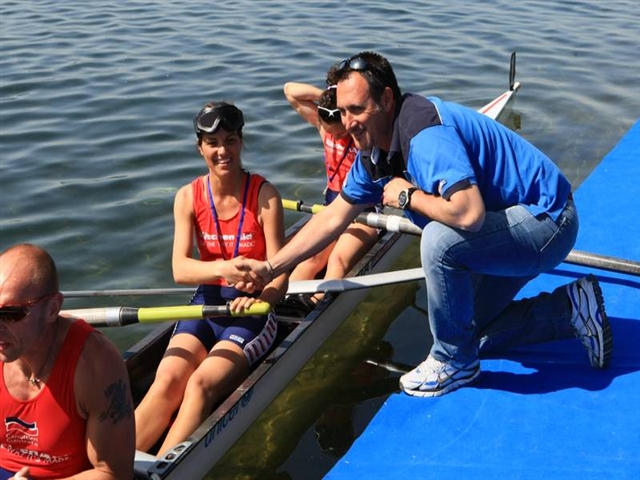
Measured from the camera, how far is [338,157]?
6.51 meters

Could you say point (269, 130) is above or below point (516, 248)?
below

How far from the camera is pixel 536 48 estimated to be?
14.9 metres

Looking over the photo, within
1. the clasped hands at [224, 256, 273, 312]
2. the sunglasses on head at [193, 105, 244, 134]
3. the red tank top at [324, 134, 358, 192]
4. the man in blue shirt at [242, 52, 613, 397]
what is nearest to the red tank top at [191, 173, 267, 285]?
the clasped hands at [224, 256, 273, 312]

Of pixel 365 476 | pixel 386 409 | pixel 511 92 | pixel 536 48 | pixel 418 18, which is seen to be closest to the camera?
pixel 365 476

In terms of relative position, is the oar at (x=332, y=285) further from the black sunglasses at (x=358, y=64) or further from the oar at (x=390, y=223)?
the black sunglasses at (x=358, y=64)

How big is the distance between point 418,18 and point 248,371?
1258 cm

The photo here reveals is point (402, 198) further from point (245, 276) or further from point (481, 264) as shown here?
point (245, 276)

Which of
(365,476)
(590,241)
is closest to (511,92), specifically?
(590,241)

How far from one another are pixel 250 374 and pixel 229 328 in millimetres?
284

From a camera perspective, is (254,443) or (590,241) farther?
(590,241)

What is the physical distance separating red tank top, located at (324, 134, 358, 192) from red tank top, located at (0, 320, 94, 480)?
3.37 meters

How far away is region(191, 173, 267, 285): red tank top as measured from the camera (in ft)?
17.0

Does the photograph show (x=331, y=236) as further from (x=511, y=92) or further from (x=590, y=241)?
(x=511, y=92)

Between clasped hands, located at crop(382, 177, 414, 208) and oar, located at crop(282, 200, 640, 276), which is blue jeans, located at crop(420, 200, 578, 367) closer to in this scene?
clasped hands, located at crop(382, 177, 414, 208)
